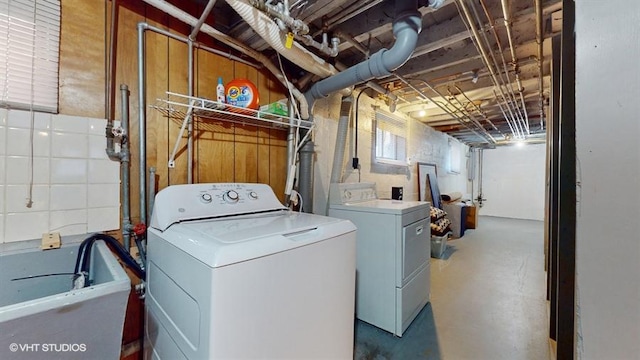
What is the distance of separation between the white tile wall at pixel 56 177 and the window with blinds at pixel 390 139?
262cm

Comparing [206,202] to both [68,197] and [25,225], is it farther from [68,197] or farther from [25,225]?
[25,225]

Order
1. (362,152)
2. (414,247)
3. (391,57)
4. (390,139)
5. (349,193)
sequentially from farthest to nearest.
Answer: (390,139) < (362,152) < (349,193) < (414,247) < (391,57)

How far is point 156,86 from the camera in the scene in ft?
4.64

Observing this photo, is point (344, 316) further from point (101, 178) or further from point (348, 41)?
point (348, 41)

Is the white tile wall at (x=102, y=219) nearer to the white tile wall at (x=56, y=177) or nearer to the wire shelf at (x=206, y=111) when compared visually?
the white tile wall at (x=56, y=177)

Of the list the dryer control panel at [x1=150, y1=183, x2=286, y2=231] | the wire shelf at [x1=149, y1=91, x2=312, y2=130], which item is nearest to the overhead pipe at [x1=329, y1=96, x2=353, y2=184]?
the wire shelf at [x1=149, y1=91, x2=312, y2=130]

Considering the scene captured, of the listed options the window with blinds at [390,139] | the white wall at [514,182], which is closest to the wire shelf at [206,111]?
the window with blinds at [390,139]

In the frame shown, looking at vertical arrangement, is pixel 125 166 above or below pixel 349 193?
above

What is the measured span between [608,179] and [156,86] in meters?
1.82

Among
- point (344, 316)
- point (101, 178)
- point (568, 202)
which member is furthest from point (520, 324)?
point (101, 178)

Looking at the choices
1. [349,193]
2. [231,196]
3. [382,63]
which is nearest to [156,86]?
[231,196]

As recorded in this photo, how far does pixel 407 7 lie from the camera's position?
Answer: 1357mm

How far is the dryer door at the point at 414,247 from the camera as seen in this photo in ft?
5.90

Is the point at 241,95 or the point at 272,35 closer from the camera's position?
the point at 272,35
